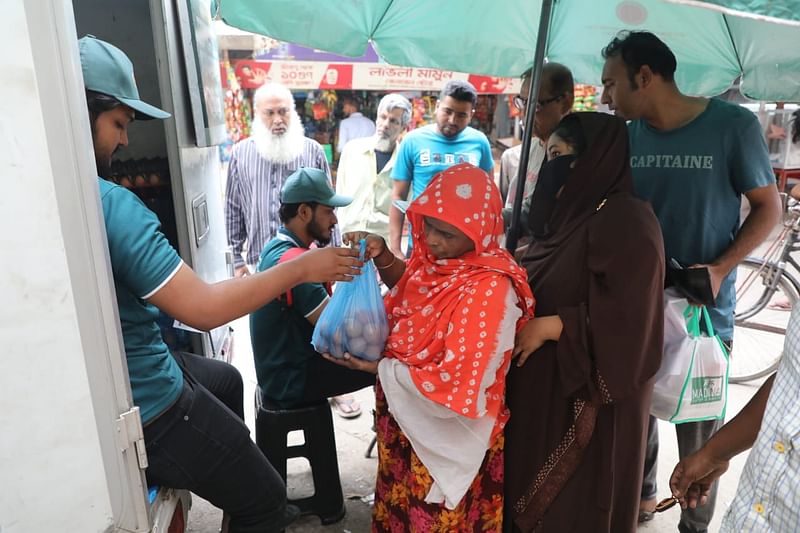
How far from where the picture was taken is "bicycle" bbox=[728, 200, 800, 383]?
4.45 m

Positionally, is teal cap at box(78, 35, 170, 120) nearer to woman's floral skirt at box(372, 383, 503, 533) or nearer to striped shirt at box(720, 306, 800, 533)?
woman's floral skirt at box(372, 383, 503, 533)

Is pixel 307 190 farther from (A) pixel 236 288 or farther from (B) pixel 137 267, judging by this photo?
(B) pixel 137 267

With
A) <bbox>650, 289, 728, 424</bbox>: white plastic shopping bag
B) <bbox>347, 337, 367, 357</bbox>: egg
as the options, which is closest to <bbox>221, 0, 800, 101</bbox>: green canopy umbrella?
<bbox>347, 337, 367, 357</bbox>: egg

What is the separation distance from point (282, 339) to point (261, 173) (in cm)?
171

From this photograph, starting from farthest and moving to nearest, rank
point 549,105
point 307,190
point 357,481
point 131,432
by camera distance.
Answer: point 549,105, point 357,481, point 307,190, point 131,432

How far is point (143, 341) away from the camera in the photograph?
5.12 feet

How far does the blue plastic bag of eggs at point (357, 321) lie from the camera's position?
192 cm

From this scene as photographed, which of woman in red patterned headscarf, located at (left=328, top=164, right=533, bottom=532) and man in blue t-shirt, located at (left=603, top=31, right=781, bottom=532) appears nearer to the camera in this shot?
woman in red patterned headscarf, located at (left=328, top=164, right=533, bottom=532)

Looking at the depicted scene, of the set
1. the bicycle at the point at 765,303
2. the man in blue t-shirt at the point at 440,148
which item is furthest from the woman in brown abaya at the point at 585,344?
the bicycle at the point at 765,303

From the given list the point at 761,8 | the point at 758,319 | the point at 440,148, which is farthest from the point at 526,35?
the point at 758,319

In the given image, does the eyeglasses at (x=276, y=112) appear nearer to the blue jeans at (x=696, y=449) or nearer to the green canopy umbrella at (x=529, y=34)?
the green canopy umbrella at (x=529, y=34)

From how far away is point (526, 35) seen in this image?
140 inches

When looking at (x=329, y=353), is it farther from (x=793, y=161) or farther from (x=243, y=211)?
(x=793, y=161)

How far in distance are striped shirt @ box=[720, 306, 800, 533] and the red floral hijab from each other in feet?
2.53
